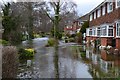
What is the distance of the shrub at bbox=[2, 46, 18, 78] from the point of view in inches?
283

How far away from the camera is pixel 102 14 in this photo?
2703cm

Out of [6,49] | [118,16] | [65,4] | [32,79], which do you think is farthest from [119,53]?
[65,4]

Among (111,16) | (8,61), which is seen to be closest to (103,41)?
(111,16)

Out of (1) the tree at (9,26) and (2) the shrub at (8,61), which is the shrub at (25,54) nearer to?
(2) the shrub at (8,61)

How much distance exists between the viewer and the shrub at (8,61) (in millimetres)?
7199

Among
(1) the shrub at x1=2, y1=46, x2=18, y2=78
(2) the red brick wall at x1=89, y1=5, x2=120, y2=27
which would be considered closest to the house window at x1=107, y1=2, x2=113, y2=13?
(2) the red brick wall at x1=89, y1=5, x2=120, y2=27

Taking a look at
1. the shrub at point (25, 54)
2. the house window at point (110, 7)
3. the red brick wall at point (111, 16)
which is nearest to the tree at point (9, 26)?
the red brick wall at point (111, 16)

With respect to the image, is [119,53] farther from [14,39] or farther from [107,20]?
[14,39]

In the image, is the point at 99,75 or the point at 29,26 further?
the point at 29,26

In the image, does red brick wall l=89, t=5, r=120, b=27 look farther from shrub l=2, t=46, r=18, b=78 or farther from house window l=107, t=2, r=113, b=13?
shrub l=2, t=46, r=18, b=78

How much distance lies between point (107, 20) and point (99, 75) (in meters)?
16.0

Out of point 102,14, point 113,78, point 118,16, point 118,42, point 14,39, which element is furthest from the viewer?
point 14,39

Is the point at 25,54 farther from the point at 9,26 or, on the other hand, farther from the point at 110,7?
the point at 9,26

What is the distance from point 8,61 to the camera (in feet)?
24.0
